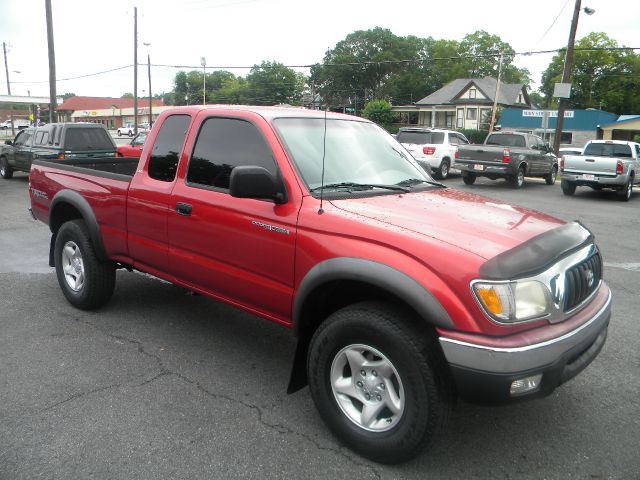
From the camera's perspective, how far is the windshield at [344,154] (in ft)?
11.6

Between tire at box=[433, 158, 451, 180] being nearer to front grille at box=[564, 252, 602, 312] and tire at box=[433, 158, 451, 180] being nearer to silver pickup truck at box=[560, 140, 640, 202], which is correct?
silver pickup truck at box=[560, 140, 640, 202]

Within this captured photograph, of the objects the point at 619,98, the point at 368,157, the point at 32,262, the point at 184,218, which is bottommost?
the point at 32,262

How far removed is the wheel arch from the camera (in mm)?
2615

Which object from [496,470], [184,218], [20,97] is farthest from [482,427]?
[20,97]

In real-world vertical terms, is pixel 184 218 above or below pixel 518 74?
below

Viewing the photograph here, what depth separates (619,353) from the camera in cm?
438

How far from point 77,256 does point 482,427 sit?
12.3 feet

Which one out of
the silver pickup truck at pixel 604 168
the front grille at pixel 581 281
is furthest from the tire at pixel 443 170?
the front grille at pixel 581 281

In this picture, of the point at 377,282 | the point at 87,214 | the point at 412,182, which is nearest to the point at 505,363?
the point at 377,282

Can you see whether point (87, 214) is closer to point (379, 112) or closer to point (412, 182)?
point (412, 182)

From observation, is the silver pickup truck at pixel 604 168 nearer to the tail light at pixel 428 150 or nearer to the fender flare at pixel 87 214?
the tail light at pixel 428 150

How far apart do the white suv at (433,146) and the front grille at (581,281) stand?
1612 cm

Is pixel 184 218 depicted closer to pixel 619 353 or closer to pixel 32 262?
pixel 619 353

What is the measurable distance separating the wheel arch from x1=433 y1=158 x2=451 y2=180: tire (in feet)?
55.3
